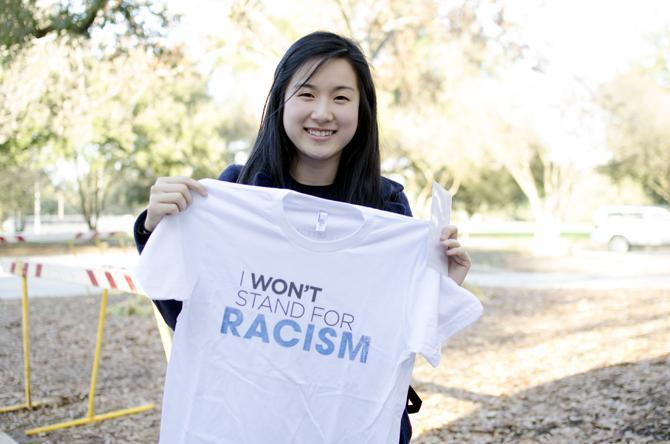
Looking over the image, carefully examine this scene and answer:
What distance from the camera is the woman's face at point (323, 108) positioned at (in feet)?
6.18

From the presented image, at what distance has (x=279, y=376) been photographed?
1.85 meters

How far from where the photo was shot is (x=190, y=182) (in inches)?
76.6

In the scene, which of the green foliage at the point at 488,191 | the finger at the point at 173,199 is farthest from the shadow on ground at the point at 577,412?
the green foliage at the point at 488,191

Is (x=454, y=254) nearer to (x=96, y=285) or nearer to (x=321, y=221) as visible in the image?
(x=321, y=221)

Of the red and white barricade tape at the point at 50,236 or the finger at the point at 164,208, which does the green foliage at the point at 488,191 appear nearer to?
the red and white barricade tape at the point at 50,236

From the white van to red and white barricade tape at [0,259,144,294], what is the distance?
2527 centimetres

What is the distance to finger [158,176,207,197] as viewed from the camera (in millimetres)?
1911

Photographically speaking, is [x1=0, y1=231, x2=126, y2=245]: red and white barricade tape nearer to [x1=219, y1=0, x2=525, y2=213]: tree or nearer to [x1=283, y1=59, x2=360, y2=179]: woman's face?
[x1=219, y1=0, x2=525, y2=213]: tree

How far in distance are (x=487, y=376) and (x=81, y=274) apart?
3.92m

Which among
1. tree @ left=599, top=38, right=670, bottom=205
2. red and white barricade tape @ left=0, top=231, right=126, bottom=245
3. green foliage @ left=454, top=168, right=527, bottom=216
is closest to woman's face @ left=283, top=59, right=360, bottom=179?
red and white barricade tape @ left=0, top=231, right=126, bottom=245

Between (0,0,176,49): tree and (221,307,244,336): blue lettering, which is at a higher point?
(0,0,176,49): tree

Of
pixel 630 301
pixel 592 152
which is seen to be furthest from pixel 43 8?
pixel 592 152

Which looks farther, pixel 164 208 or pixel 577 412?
pixel 577 412

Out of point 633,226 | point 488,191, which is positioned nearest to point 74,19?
point 633,226
